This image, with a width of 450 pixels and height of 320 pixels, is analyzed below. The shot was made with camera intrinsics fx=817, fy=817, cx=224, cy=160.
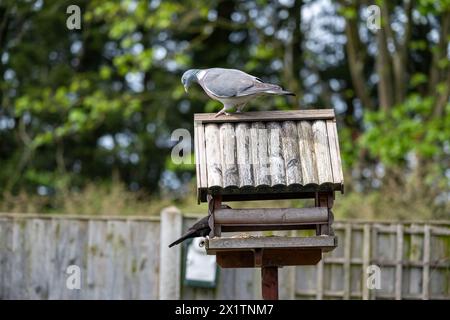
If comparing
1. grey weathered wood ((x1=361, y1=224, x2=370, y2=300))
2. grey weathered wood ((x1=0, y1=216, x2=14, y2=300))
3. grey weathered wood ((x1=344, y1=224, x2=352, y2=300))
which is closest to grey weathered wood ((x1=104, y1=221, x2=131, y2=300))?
grey weathered wood ((x1=0, y1=216, x2=14, y2=300))

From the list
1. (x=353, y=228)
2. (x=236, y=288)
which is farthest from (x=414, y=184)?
(x=236, y=288)

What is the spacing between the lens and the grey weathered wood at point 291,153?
5336 mm

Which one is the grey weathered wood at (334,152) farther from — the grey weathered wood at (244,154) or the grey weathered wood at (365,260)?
the grey weathered wood at (365,260)

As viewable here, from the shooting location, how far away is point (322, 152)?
5430 millimetres

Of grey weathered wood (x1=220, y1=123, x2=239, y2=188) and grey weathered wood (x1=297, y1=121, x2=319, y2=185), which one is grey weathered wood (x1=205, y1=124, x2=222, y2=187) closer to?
grey weathered wood (x1=220, y1=123, x2=239, y2=188)

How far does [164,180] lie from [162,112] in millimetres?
2170

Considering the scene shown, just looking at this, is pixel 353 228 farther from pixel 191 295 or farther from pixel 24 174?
pixel 24 174

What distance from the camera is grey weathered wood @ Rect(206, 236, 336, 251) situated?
5445 mm

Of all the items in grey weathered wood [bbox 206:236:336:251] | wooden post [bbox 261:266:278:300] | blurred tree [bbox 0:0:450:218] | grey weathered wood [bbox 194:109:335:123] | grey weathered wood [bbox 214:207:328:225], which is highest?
blurred tree [bbox 0:0:450:218]

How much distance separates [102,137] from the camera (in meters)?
19.7

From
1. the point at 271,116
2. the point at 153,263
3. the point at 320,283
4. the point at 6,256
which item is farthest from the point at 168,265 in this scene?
the point at 271,116

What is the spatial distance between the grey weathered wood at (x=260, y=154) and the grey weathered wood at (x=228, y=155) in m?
0.13

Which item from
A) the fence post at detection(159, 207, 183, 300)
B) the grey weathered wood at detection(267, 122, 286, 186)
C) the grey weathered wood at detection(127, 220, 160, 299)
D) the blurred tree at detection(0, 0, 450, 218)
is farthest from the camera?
the blurred tree at detection(0, 0, 450, 218)

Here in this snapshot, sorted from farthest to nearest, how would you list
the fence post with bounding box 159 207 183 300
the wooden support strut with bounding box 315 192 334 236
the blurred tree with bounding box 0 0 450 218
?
the blurred tree with bounding box 0 0 450 218, the fence post with bounding box 159 207 183 300, the wooden support strut with bounding box 315 192 334 236
